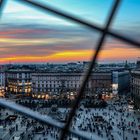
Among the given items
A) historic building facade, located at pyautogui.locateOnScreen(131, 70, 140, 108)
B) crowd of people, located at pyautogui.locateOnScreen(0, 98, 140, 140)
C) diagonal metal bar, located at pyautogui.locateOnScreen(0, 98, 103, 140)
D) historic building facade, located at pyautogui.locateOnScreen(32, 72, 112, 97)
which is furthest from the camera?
historic building facade, located at pyautogui.locateOnScreen(32, 72, 112, 97)

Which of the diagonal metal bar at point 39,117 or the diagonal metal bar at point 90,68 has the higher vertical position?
the diagonal metal bar at point 90,68

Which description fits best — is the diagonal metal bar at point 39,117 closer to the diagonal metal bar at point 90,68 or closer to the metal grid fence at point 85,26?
the metal grid fence at point 85,26

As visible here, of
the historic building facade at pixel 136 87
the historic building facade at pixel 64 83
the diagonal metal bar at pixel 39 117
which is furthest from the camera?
the historic building facade at pixel 64 83

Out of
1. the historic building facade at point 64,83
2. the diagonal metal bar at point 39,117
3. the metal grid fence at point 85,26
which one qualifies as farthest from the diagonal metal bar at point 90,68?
the historic building facade at point 64,83

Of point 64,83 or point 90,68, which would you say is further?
point 64,83

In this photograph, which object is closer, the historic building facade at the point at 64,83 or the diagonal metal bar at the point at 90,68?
the diagonal metal bar at the point at 90,68

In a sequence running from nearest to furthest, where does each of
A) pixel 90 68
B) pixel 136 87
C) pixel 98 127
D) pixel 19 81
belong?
pixel 90 68 → pixel 98 127 → pixel 136 87 → pixel 19 81

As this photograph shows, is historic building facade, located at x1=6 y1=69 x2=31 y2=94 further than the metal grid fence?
Yes

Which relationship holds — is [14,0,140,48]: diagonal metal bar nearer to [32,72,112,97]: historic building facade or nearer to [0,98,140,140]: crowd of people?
[0,98,140,140]: crowd of people

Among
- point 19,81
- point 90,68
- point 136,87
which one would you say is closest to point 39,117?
point 90,68

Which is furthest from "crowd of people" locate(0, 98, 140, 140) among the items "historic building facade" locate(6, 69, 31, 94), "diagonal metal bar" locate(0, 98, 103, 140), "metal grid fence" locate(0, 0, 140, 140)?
"historic building facade" locate(6, 69, 31, 94)

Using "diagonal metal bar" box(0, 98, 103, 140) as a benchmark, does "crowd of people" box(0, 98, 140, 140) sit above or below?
below

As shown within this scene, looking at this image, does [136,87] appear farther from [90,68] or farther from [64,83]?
[90,68]
